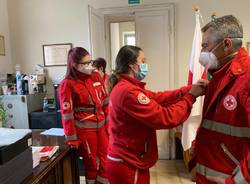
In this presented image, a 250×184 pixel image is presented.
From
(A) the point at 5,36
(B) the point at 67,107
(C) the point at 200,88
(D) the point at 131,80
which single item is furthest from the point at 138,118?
(A) the point at 5,36

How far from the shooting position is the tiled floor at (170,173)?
2.98m

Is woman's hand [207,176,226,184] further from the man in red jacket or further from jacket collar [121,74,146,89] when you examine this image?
jacket collar [121,74,146,89]

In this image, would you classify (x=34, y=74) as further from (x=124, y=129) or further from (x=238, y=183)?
(x=238, y=183)

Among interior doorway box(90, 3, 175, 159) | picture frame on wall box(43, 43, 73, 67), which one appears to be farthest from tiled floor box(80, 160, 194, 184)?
picture frame on wall box(43, 43, 73, 67)

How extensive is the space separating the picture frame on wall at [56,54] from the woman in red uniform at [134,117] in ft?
8.42

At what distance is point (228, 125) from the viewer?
1.00 m

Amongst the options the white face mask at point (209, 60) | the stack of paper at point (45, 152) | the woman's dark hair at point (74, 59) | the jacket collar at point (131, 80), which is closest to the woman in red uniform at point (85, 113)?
the woman's dark hair at point (74, 59)

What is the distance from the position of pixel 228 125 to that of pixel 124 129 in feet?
2.00

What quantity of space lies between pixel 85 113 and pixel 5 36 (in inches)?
100

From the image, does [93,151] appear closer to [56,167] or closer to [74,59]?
[56,167]

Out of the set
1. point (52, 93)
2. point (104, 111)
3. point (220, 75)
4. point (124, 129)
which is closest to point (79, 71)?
point (104, 111)

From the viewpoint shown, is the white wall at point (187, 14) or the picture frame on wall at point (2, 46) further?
the picture frame on wall at point (2, 46)

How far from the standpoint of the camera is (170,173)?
321 centimetres

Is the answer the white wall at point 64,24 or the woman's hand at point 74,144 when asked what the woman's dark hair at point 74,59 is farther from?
the white wall at point 64,24
